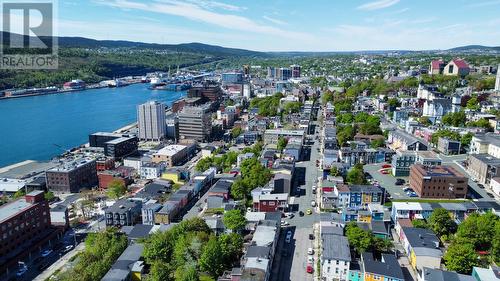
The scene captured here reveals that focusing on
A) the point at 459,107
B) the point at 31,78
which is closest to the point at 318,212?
the point at 459,107

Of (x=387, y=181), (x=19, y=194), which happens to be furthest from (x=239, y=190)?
(x=19, y=194)

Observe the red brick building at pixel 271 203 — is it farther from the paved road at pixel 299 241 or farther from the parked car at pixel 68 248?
the parked car at pixel 68 248

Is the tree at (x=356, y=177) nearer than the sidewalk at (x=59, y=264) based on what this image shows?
No

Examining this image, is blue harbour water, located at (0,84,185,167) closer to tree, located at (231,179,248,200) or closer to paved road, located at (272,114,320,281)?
tree, located at (231,179,248,200)

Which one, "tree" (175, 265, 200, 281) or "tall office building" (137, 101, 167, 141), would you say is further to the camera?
"tall office building" (137, 101, 167, 141)

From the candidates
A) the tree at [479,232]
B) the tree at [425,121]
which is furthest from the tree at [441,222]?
the tree at [425,121]

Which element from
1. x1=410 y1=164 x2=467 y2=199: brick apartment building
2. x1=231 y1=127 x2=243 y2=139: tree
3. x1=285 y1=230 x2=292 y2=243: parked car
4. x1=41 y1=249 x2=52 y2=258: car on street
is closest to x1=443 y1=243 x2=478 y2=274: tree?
x1=285 y1=230 x2=292 y2=243: parked car
